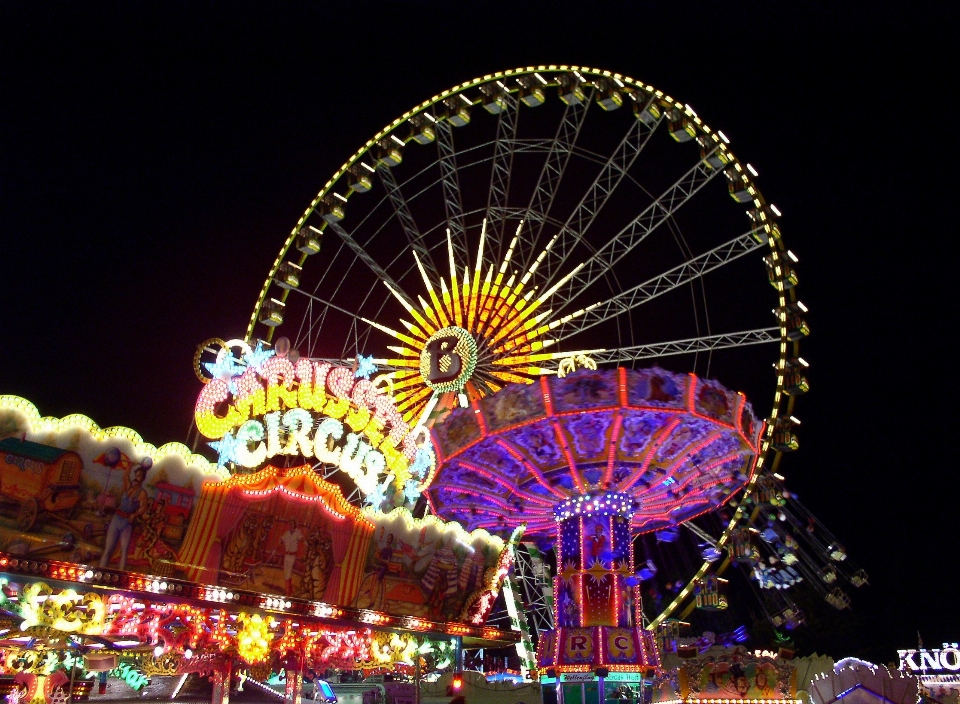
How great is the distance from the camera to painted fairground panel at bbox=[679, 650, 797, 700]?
570 inches

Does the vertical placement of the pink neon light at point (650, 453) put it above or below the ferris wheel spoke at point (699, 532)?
above

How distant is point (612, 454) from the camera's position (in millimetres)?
19109

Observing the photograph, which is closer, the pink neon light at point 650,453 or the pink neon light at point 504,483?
Result: the pink neon light at point 650,453

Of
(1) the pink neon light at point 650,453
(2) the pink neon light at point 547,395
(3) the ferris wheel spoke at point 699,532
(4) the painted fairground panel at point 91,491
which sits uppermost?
(2) the pink neon light at point 547,395

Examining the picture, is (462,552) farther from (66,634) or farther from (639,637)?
(66,634)

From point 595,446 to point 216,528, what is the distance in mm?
8402

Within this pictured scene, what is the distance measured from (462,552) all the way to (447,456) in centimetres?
223

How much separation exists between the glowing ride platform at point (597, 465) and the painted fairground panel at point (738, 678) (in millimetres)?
3640

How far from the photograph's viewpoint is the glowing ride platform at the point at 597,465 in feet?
57.0

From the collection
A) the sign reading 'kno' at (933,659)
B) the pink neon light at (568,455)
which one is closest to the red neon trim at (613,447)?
the pink neon light at (568,455)

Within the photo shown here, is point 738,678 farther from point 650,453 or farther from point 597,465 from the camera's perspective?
point 597,465

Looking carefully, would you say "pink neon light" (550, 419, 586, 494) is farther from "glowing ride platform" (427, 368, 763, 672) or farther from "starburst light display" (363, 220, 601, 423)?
"starburst light display" (363, 220, 601, 423)

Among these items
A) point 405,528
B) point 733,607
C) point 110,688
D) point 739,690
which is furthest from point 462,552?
point 733,607

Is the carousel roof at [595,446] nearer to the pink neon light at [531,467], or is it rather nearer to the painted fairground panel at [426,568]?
the pink neon light at [531,467]
